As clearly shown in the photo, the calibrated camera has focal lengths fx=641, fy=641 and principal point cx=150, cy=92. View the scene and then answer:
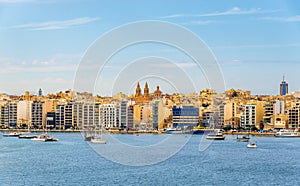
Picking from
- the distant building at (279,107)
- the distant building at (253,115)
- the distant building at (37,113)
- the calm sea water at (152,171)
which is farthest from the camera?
the distant building at (37,113)

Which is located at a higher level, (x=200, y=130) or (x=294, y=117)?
(x=294, y=117)

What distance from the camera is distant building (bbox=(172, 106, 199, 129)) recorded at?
4416 centimetres

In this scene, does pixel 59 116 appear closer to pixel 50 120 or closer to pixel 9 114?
pixel 50 120

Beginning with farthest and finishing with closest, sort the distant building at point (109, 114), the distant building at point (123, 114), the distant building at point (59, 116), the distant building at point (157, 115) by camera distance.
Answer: the distant building at point (59, 116) < the distant building at point (123, 114) < the distant building at point (109, 114) < the distant building at point (157, 115)

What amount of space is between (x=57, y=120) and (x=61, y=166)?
1309 inches

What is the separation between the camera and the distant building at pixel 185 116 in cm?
4416

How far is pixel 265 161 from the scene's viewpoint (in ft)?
58.5

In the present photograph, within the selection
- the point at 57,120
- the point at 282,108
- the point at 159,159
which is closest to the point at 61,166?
the point at 159,159

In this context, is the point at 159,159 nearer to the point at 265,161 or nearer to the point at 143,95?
the point at 265,161

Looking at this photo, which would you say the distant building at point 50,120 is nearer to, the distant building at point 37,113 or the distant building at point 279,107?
the distant building at point 37,113

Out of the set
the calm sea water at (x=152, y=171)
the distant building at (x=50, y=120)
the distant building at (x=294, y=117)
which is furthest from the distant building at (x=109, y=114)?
the calm sea water at (x=152, y=171)

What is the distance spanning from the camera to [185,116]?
4497 cm

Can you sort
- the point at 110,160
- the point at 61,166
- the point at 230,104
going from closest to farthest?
the point at 61,166
the point at 110,160
the point at 230,104

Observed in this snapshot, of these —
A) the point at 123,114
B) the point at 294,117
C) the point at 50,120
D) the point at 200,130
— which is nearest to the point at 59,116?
the point at 50,120
